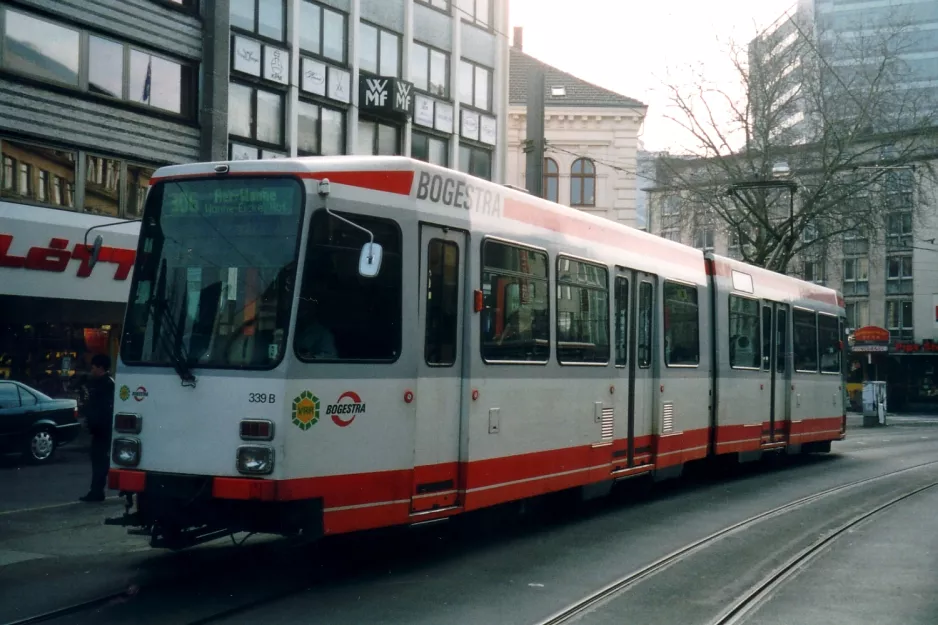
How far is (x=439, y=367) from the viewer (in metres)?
9.24

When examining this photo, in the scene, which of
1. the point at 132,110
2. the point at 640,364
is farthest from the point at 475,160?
the point at 640,364

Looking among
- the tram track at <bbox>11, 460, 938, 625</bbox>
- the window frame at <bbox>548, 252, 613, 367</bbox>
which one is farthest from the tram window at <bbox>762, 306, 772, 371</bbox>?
the tram track at <bbox>11, 460, 938, 625</bbox>

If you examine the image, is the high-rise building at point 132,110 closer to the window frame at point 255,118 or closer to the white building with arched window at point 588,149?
the window frame at point 255,118

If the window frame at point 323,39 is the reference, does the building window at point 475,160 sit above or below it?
below

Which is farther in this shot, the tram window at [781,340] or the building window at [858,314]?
the building window at [858,314]

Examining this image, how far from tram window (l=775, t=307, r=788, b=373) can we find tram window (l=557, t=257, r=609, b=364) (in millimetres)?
7265

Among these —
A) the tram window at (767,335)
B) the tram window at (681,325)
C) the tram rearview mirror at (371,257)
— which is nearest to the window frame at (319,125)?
the tram window at (767,335)

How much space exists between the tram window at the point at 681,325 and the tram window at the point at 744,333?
1.58 metres

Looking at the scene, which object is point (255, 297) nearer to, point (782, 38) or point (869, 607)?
point (869, 607)

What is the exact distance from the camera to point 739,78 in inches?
1507

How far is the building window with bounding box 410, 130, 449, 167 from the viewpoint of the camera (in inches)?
1242

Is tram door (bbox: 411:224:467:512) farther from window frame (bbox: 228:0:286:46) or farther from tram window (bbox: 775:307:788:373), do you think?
window frame (bbox: 228:0:286:46)

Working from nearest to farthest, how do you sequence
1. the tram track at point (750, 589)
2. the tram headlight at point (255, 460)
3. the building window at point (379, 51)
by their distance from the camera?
the tram track at point (750, 589) → the tram headlight at point (255, 460) → the building window at point (379, 51)

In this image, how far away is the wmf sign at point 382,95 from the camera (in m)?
29.6
